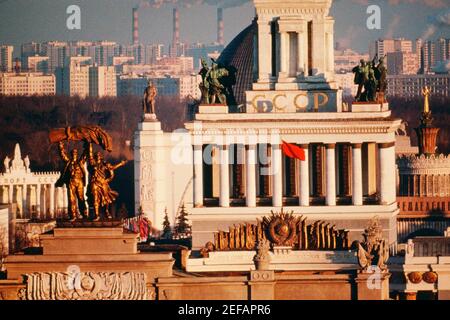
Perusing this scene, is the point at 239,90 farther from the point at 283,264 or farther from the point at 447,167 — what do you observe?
the point at 447,167

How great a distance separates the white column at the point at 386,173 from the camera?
4082 inches

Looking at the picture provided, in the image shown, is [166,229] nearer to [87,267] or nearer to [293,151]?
[293,151]

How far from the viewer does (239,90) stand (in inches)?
4429

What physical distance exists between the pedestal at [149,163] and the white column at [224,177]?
166 feet

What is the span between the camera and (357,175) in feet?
339

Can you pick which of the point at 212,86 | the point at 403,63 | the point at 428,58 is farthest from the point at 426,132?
the point at 428,58

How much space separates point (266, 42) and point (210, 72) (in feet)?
7.05

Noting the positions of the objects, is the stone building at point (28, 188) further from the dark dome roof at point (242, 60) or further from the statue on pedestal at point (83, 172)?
the statue on pedestal at point (83, 172)

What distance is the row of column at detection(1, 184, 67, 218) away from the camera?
161m

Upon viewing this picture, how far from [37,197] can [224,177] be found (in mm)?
62800

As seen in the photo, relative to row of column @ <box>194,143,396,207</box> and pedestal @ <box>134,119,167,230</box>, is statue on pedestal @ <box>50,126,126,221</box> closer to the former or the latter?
row of column @ <box>194,143,396,207</box>

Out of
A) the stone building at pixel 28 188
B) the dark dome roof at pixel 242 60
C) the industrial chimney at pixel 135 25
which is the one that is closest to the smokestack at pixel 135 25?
the industrial chimney at pixel 135 25

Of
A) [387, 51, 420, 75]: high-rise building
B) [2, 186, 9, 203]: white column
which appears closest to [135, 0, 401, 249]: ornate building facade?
[2, 186, 9, 203]: white column
